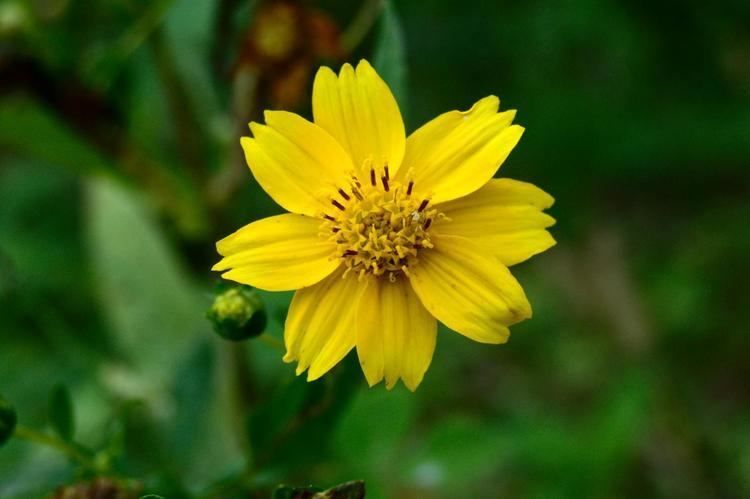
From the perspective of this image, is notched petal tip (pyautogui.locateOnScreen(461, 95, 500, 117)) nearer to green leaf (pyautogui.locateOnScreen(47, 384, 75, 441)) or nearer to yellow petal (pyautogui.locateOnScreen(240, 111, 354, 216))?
yellow petal (pyautogui.locateOnScreen(240, 111, 354, 216))

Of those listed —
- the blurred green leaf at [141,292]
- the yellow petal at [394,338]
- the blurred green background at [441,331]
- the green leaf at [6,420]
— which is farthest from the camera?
the blurred green leaf at [141,292]

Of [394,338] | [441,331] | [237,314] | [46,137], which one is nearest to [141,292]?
[46,137]

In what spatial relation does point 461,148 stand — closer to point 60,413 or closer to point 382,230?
point 382,230

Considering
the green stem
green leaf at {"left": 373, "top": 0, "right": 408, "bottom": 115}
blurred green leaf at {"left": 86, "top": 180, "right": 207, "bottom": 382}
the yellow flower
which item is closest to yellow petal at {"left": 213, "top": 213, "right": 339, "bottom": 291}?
the yellow flower

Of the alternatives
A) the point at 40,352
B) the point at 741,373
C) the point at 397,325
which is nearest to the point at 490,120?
the point at 397,325

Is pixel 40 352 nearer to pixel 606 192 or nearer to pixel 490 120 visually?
pixel 490 120

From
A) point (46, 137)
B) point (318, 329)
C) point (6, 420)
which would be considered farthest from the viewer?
point (46, 137)

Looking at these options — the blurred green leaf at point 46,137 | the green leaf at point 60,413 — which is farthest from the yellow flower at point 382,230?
the blurred green leaf at point 46,137

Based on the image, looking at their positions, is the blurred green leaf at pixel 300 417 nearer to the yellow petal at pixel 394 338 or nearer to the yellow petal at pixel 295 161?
the yellow petal at pixel 394 338
